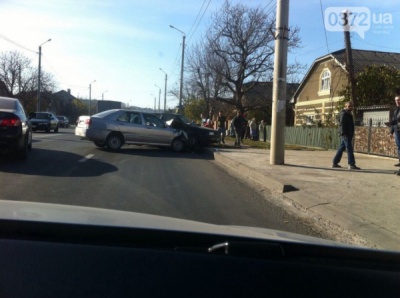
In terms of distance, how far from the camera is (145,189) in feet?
27.9

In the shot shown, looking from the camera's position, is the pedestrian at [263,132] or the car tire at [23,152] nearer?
the car tire at [23,152]

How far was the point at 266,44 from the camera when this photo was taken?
39312 mm

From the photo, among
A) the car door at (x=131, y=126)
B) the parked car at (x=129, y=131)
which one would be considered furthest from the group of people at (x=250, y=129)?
the car door at (x=131, y=126)

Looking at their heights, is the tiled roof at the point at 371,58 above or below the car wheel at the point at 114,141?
above

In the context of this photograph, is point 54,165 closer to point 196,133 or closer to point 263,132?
point 196,133

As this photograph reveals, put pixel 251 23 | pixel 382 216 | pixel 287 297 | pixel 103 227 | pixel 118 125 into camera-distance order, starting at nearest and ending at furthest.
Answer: pixel 287 297
pixel 103 227
pixel 382 216
pixel 118 125
pixel 251 23

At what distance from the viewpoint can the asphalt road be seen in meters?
6.74

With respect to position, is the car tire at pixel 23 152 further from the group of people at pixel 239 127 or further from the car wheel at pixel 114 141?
the group of people at pixel 239 127

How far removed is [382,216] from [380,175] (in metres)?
4.55

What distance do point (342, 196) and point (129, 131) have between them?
10049mm

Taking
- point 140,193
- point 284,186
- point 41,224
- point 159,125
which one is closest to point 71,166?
point 140,193

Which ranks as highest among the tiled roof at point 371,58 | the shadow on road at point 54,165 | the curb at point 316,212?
the tiled roof at point 371,58

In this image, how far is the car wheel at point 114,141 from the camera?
16156mm

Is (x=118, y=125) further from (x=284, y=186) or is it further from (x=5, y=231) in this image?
(x=5, y=231)
